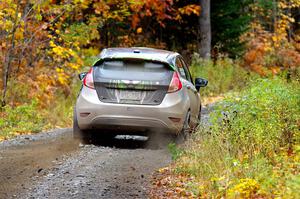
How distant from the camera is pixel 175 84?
11.8 metres

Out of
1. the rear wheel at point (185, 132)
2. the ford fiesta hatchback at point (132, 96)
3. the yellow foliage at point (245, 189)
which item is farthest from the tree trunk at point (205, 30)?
the yellow foliage at point (245, 189)

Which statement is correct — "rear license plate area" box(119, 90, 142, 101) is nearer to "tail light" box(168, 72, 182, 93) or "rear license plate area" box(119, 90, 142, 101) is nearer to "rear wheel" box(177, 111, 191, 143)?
"tail light" box(168, 72, 182, 93)

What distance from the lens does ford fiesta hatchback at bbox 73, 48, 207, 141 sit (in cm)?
1162

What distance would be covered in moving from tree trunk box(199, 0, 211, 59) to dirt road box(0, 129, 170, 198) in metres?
14.2

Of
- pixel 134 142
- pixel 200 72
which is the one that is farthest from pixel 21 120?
pixel 200 72

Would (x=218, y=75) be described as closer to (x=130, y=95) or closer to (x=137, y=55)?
(x=137, y=55)

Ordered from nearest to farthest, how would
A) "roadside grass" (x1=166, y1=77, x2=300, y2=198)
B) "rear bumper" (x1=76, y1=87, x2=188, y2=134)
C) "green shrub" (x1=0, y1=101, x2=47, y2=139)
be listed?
"roadside grass" (x1=166, y1=77, x2=300, y2=198) < "rear bumper" (x1=76, y1=87, x2=188, y2=134) < "green shrub" (x1=0, y1=101, x2=47, y2=139)

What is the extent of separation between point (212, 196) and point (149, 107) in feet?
13.4

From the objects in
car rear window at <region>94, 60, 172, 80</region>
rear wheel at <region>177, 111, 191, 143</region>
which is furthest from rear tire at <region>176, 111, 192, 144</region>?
car rear window at <region>94, 60, 172, 80</region>

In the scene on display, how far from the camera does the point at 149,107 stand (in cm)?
1164

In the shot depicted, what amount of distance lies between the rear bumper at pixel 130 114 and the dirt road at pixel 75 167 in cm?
44

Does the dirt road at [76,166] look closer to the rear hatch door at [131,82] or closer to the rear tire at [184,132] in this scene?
the rear tire at [184,132]

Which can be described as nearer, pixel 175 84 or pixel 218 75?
pixel 175 84

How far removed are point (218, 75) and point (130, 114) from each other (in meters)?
13.4
